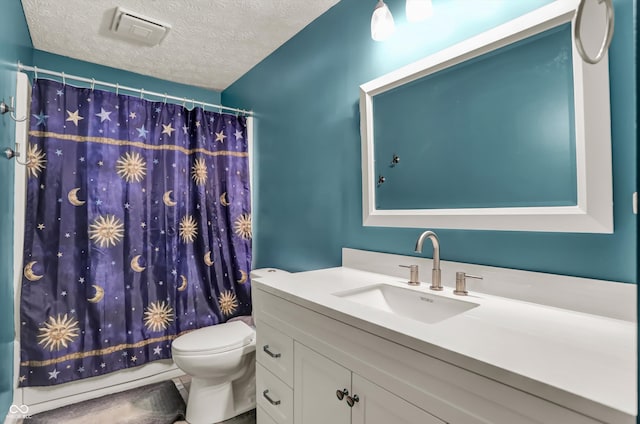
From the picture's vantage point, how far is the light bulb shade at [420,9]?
1229 mm

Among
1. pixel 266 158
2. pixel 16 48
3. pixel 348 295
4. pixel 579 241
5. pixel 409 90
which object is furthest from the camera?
pixel 266 158

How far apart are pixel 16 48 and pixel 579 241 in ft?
8.86

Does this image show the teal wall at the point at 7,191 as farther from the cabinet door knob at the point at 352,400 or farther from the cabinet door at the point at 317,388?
the cabinet door knob at the point at 352,400

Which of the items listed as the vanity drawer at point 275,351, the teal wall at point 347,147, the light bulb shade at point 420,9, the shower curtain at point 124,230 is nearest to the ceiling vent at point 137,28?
the shower curtain at point 124,230

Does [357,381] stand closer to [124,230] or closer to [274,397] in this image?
[274,397]

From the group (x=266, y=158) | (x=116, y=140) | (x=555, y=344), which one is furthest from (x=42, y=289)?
(x=555, y=344)

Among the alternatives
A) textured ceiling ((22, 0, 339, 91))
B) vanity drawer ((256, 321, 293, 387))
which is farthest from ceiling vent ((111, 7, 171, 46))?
vanity drawer ((256, 321, 293, 387))

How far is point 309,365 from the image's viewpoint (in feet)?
3.58

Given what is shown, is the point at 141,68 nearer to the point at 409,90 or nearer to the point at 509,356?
the point at 409,90

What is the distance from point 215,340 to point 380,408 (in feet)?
3.92

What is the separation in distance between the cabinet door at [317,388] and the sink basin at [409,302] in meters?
0.25

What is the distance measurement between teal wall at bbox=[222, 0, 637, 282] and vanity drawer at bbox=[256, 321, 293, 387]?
1.90ft

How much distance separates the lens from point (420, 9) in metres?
1.24

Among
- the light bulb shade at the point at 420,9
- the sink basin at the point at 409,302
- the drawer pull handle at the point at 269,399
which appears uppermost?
the light bulb shade at the point at 420,9
